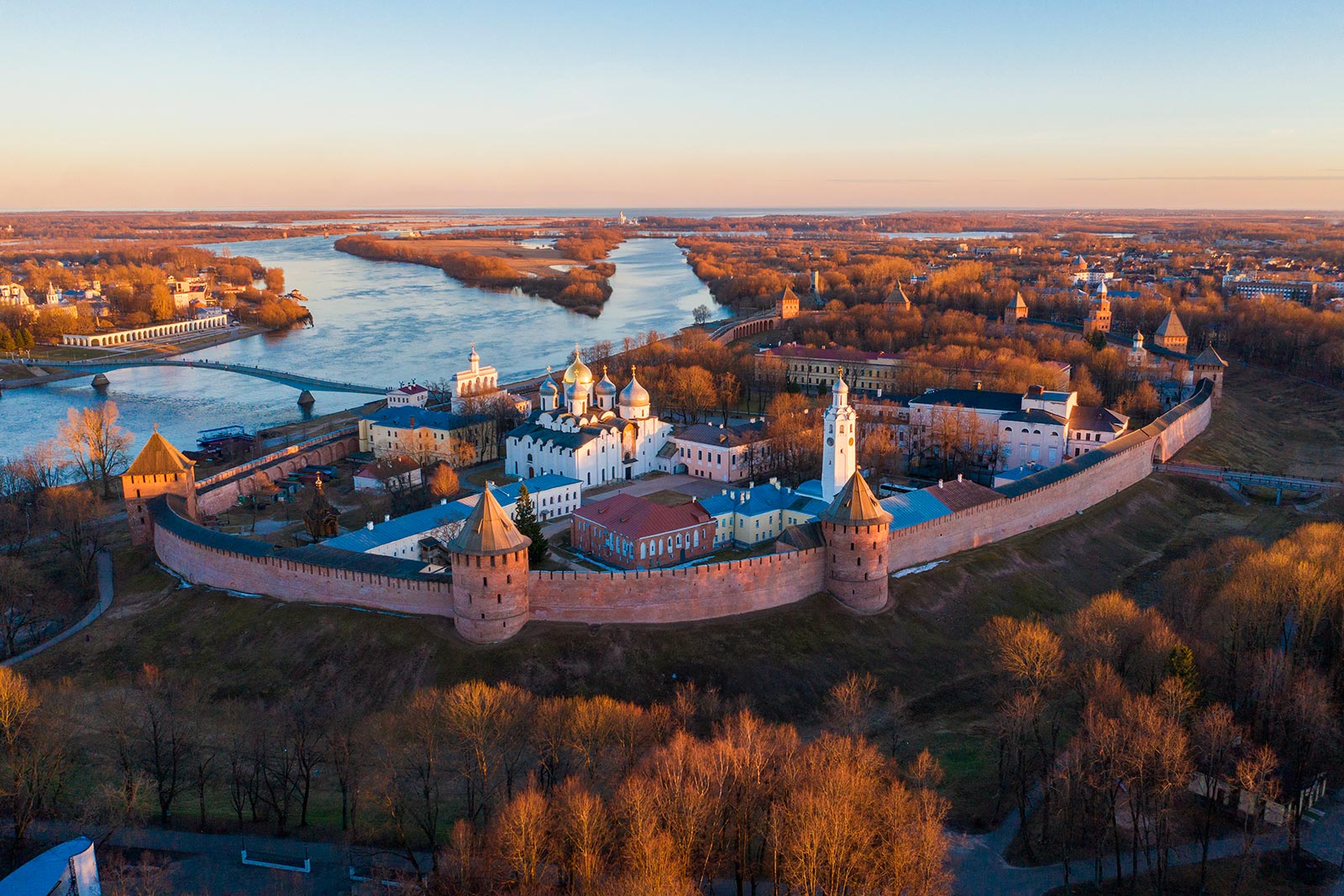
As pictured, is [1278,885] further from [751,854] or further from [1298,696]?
[751,854]

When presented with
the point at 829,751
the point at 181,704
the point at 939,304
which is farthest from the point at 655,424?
the point at 939,304

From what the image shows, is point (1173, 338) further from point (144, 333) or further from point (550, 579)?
point (144, 333)

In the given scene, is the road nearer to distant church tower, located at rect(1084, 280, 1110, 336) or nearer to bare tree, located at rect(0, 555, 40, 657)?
bare tree, located at rect(0, 555, 40, 657)

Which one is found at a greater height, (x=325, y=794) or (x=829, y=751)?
(x=829, y=751)

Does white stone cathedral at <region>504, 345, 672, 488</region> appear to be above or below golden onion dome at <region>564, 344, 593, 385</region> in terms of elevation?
below

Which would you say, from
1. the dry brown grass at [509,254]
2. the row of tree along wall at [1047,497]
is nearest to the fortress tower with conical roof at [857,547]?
the row of tree along wall at [1047,497]

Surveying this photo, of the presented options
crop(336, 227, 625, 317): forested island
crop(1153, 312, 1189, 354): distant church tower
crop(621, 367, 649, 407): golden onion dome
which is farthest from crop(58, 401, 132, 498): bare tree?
crop(1153, 312, 1189, 354): distant church tower
